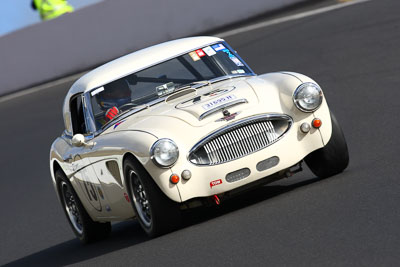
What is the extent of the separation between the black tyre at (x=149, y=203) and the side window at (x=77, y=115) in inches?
66.4

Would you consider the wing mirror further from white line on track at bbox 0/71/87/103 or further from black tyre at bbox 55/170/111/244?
white line on track at bbox 0/71/87/103

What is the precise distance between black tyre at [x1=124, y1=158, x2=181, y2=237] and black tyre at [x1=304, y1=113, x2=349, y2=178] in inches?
47.9

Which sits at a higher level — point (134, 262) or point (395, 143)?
point (134, 262)

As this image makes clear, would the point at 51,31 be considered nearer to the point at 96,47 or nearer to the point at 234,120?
the point at 96,47

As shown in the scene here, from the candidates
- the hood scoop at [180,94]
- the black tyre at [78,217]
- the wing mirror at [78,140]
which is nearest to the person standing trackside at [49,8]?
the black tyre at [78,217]

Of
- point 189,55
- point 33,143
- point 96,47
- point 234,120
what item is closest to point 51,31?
point 96,47

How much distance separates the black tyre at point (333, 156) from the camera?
775 centimetres

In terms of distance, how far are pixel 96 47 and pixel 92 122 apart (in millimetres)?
14520

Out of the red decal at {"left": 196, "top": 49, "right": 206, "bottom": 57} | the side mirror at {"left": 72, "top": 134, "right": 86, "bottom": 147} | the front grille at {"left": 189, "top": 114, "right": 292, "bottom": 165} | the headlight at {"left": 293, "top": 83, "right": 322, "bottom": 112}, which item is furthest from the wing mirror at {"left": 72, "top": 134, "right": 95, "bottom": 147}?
the headlight at {"left": 293, "top": 83, "right": 322, "bottom": 112}

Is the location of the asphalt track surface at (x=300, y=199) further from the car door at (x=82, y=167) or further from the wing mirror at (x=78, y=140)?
the wing mirror at (x=78, y=140)

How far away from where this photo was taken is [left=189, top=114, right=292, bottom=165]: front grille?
7293 mm

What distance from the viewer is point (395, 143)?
900 cm

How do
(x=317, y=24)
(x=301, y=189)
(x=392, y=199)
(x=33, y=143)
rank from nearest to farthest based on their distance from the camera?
(x=392, y=199), (x=301, y=189), (x=33, y=143), (x=317, y=24)

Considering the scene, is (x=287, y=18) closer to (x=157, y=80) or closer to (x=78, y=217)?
(x=78, y=217)
